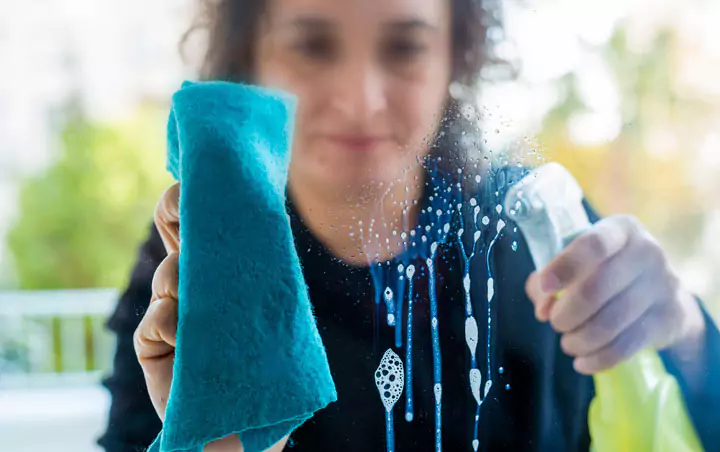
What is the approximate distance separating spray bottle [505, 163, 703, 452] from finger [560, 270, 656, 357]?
0.03 m

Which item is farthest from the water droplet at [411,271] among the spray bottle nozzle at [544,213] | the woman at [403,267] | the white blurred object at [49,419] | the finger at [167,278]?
the white blurred object at [49,419]

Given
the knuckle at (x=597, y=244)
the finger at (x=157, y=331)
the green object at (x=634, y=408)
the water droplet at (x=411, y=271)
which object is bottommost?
the green object at (x=634, y=408)

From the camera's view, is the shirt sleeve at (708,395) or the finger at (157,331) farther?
the shirt sleeve at (708,395)

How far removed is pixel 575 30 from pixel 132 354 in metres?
0.54

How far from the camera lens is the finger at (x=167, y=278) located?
1.50 feet

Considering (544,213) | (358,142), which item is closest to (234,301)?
(358,142)

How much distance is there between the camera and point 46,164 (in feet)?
1.81

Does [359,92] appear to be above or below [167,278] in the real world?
above

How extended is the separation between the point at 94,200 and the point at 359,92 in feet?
0.98

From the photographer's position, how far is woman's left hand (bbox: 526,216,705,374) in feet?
1.69

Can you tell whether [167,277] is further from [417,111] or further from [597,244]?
[597,244]

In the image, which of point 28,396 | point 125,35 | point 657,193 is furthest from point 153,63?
point 657,193

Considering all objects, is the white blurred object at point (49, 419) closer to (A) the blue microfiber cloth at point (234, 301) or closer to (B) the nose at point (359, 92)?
(A) the blue microfiber cloth at point (234, 301)

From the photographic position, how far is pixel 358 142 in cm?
49
